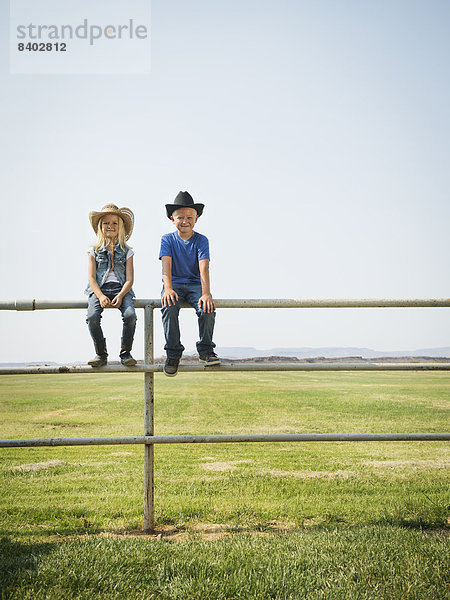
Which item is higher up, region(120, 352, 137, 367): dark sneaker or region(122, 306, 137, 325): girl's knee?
region(122, 306, 137, 325): girl's knee

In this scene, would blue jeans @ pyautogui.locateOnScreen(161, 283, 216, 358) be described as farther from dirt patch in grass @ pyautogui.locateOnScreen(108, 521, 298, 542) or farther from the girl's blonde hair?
dirt patch in grass @ pyautogui.locateOnScreen(108, 521, 298, 542)

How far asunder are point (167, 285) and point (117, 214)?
37.9 inches

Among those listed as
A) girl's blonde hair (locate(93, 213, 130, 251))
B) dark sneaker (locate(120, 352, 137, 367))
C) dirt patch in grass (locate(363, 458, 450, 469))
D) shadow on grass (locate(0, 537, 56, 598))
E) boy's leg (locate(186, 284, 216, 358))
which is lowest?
dirt patch in grass (locate(363, 458, 450, 469))

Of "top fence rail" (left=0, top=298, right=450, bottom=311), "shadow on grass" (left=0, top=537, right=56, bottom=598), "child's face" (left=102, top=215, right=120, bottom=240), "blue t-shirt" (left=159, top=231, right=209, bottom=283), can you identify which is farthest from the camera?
"child's face" (left=102, top=215, right=120, bottom=240)

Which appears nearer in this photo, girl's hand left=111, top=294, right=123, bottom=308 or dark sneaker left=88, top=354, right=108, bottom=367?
dark sneaker left=88, top=354, right=108, bottom=367

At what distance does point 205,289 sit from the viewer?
3742 mm

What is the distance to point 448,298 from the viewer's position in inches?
145

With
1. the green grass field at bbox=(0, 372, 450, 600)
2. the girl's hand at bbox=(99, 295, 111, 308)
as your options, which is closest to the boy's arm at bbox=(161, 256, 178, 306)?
the girl's hand at bbox=(99, 295, 111, 308)

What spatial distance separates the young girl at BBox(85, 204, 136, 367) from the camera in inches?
144

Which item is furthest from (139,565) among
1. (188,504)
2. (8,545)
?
(188,504)

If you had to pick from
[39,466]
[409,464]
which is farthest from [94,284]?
[409,464]

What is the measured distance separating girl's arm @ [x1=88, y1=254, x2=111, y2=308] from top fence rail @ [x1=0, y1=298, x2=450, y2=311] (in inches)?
5.0

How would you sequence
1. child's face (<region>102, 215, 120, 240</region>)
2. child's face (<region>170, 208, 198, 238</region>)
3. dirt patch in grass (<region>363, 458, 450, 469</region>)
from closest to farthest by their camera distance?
child's face (<region>170, 208, 198, 238</region>)
child's face (<region>102, 215, 120, 240</region>)
dirt patch in grass (<region>363, 458, 450, 469</region>)

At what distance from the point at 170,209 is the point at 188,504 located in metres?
2.59
